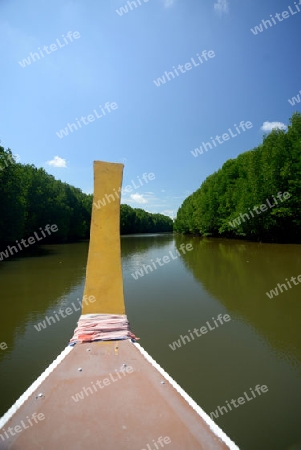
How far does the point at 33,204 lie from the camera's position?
3762 cm

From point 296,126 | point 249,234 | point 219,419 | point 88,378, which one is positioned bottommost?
point 249,234

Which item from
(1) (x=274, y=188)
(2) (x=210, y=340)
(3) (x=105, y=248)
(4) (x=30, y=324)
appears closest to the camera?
(3) (x=105, y=248)

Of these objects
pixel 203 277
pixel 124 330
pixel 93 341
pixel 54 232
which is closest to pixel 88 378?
pixel 93 341

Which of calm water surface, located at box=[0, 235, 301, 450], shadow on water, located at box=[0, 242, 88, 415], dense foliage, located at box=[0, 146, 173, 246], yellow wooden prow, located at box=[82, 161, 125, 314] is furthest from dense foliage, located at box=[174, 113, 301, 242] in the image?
yellow wooden prow, located at box=[82, 161, 125, 314]

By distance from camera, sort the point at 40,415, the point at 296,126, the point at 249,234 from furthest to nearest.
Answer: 1. the point at 249,234
2. the point at 296,126
3. the point at 40,415

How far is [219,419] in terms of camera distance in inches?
120

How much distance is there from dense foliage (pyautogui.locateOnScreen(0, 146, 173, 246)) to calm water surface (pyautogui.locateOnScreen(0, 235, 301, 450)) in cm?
1670

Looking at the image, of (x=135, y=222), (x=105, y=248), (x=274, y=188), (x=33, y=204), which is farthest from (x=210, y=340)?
(x=135, y=222)

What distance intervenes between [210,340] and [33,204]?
122 feet

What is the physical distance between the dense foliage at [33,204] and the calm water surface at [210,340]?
54.8ft

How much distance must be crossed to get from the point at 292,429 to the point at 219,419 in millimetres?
753

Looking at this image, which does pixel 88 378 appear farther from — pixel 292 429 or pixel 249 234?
pixel 249 234

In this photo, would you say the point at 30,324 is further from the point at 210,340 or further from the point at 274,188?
the point at 274,188

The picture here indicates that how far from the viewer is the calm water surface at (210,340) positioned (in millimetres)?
3143
